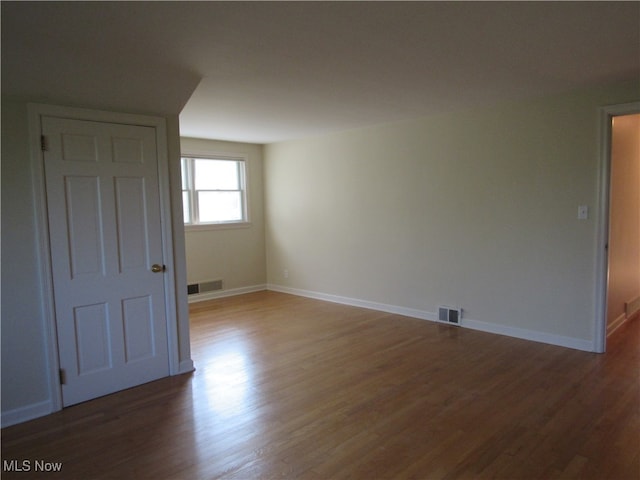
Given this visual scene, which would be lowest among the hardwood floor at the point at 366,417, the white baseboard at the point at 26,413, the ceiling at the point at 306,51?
the hardwood floor at the point at 366,417

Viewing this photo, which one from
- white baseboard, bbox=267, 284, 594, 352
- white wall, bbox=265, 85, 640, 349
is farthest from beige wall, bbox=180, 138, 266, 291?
white baseboard, bbox=267, 284, 594, 352

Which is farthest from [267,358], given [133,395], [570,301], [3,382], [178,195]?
[570,301]

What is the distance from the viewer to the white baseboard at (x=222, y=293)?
20.3 feet

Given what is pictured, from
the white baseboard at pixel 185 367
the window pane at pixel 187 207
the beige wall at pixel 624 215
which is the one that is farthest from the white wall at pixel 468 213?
the white baseboard at pixel 185 367

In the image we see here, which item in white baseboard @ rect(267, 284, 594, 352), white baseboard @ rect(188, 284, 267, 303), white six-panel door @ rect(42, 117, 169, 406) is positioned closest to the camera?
white six-panel door @ rect(42, 117, 169, 406)

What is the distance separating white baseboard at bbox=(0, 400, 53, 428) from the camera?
277cm

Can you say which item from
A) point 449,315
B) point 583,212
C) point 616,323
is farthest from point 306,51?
point 616,323

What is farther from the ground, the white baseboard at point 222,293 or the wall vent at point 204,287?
the wall vent at point 204,287

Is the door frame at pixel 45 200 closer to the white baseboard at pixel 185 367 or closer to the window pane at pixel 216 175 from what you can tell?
the white baseboard at pixel 185 367

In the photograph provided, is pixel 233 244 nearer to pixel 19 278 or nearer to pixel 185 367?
pixel 185 367

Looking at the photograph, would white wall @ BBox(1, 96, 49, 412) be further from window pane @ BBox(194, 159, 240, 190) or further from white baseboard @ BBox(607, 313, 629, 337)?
white baseboard @ BBox(607, 313, 629, 337)

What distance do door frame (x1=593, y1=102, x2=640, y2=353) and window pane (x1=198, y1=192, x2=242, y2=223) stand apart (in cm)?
478

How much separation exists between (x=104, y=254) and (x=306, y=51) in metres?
2.03

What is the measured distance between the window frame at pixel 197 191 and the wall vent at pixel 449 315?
3339mm
